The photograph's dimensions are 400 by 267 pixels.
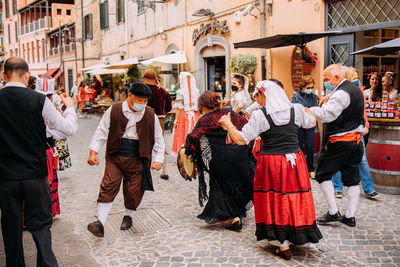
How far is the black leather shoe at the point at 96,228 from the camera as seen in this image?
4492 mm

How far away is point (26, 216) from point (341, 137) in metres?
3.44

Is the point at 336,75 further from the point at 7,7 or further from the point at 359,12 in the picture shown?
the point at 7,7

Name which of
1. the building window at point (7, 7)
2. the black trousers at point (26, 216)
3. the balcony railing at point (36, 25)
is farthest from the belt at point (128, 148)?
the building window at point (7, 7)

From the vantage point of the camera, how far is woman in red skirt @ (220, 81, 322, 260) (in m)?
3.96

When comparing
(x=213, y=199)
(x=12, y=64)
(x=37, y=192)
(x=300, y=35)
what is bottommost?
(x=213, y=199)

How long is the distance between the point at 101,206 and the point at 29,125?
1662 mm

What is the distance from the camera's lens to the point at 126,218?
5.07m

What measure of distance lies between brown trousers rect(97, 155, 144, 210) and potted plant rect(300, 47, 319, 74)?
5.07 metres

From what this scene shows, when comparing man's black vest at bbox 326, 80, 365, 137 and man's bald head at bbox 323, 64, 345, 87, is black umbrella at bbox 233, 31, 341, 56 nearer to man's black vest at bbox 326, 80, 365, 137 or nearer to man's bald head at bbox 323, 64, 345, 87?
man's bald head at bbox 323, 64, 345, 87

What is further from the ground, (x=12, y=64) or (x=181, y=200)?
(x=12, y=64)

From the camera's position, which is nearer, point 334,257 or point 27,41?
point 334,257

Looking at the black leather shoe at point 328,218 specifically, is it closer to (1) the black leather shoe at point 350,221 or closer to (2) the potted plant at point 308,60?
(1) the black leather shoe at point 350,221

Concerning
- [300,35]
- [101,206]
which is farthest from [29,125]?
[300,35]

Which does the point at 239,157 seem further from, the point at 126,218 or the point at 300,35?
the point at 300,35
